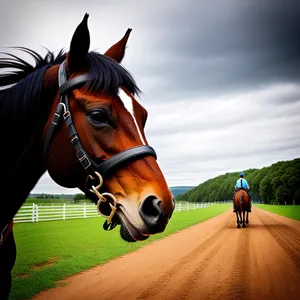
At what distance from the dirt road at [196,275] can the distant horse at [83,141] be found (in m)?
3.33

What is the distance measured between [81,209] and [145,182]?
80.9ft

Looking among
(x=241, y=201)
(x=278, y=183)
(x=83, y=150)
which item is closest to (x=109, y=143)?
(x=83, y=150)

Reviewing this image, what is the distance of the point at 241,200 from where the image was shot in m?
16.1

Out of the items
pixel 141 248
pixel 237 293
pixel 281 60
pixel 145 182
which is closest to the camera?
pixel 145 182

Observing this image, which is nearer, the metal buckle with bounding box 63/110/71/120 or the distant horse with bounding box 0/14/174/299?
the distant horse with bounding box 0/14/174/299

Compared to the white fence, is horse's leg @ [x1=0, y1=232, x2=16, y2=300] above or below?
above

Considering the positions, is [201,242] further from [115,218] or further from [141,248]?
[115,218]

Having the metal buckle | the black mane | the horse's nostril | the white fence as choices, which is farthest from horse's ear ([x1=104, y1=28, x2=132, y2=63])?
the white fence

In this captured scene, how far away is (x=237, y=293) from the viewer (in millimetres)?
5094

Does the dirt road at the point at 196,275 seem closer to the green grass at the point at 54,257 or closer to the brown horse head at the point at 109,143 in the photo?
the green grass at the point at 54,257

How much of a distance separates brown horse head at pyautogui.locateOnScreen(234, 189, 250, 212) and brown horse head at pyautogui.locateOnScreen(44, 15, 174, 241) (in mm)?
14916

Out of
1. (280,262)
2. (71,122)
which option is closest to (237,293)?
(280,262)

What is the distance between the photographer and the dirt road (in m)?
5.16

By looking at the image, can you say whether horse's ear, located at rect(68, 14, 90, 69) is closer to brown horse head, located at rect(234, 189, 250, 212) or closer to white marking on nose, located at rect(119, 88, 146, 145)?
white marking on nose, located at rect(119, 88, 146, 145)
